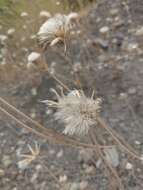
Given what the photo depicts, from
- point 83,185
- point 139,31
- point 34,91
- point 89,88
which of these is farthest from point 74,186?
point 139,31

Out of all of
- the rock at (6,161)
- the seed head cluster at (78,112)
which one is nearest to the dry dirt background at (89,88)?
the rock at (6,161)

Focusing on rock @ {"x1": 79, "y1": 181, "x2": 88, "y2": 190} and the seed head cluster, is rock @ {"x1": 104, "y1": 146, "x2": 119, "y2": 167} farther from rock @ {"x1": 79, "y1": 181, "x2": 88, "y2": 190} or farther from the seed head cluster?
the seed head cluster

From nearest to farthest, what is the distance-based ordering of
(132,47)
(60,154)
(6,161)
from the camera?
1. (60,154)
2. (6,161)
3. (132,47)

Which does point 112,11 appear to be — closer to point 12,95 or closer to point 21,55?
point 21,55

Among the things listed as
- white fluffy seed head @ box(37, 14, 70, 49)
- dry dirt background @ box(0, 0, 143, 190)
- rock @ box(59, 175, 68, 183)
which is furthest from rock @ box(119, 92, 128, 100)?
white fluffy seed head @ box(37, 14, 70, 49)

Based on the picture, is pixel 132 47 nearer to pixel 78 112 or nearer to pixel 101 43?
pixel 101 43

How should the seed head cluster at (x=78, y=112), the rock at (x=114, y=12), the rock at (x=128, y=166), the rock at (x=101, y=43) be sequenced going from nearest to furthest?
the seed head cluster at (x=78, y=112), the rock at (x=128, y=166), the rock at (x=101, y=43), the rock at (x=114, y=12)

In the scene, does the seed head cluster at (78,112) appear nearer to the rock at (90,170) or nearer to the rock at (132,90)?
the rock at (90,170)

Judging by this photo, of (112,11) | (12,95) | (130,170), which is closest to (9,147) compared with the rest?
(12,95)
